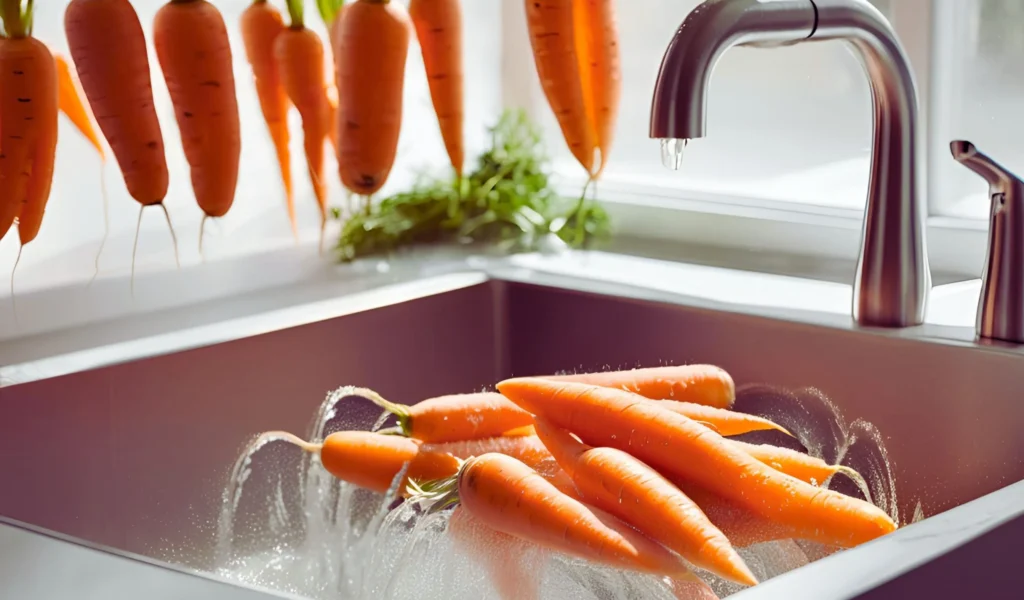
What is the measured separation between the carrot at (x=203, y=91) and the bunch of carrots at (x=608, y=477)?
298mm

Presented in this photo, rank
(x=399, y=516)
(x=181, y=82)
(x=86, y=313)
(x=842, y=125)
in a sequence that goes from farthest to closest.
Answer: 1. (x=842, y=125)
2. (x=86, y=313)
3. (x=181, y=82)
4. (x=399, y=516)

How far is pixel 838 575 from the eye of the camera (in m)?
0.58

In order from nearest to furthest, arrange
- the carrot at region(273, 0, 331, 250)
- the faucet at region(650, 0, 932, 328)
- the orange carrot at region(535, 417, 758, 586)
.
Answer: the orange carrot at region(535, 417, 758, 586) → the faucet at region(650, 0, 932, 328) → the carrot at region(273, 0, 331, 250)

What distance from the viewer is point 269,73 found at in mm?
1288

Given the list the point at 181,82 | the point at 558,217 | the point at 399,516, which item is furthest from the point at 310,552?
the point at 558,217

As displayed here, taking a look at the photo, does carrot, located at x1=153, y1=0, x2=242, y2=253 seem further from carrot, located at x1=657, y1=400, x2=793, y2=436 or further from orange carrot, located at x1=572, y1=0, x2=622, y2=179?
carrot, located at x1=657, y1=400, x2=793, y2=436

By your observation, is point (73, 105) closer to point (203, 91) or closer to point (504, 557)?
point (203, 91)

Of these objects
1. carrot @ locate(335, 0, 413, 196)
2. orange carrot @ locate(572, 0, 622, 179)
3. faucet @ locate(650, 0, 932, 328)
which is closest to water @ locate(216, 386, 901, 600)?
faucet @ locate(650, 0, 932, 328)

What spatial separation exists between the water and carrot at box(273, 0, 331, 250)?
27cm

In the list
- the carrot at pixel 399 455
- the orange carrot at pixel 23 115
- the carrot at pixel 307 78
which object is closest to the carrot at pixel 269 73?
the carrot at pixel 307 78

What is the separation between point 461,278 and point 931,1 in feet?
1.84

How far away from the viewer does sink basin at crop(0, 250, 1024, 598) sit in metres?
0.99

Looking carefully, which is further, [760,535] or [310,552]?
[310,552]

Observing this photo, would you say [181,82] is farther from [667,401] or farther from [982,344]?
[982,344]
